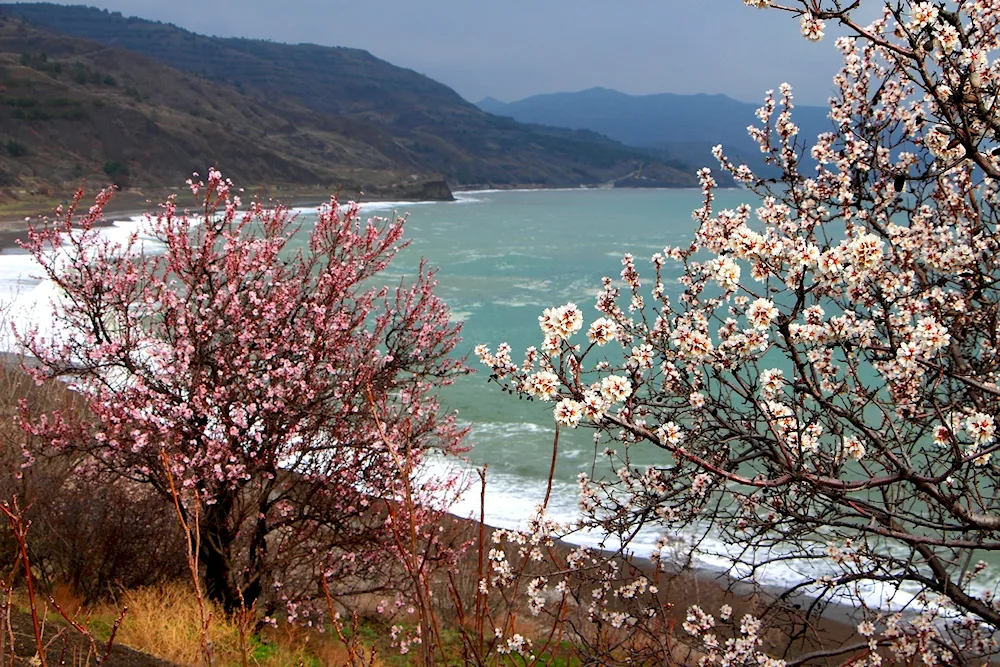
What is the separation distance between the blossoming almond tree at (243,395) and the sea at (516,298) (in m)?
1.46

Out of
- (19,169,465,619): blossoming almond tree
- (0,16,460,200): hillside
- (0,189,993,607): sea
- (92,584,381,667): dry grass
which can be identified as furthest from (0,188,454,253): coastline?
(92,584,381,667): dry grass

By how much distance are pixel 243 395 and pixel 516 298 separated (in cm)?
3491

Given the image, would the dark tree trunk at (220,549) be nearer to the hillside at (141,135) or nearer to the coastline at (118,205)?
the coastline at (118,205)

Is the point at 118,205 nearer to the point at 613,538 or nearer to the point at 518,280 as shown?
the point at 518,280

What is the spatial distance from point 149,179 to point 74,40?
3696 inches

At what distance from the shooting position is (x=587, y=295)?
4234cm

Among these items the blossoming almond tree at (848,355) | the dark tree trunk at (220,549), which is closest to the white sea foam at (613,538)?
the dark tree trunk at (220,549)

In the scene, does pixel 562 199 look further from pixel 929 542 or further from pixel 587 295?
pixel 929 542

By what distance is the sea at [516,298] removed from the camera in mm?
17062

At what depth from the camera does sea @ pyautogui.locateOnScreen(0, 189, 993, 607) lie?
17062 mm

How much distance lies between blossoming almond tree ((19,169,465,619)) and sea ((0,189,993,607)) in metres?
1.46

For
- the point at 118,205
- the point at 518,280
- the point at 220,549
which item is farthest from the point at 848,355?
the point at 118,205

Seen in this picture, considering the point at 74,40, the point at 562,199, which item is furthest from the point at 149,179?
the point at 74,40

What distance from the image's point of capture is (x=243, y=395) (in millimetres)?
8070
